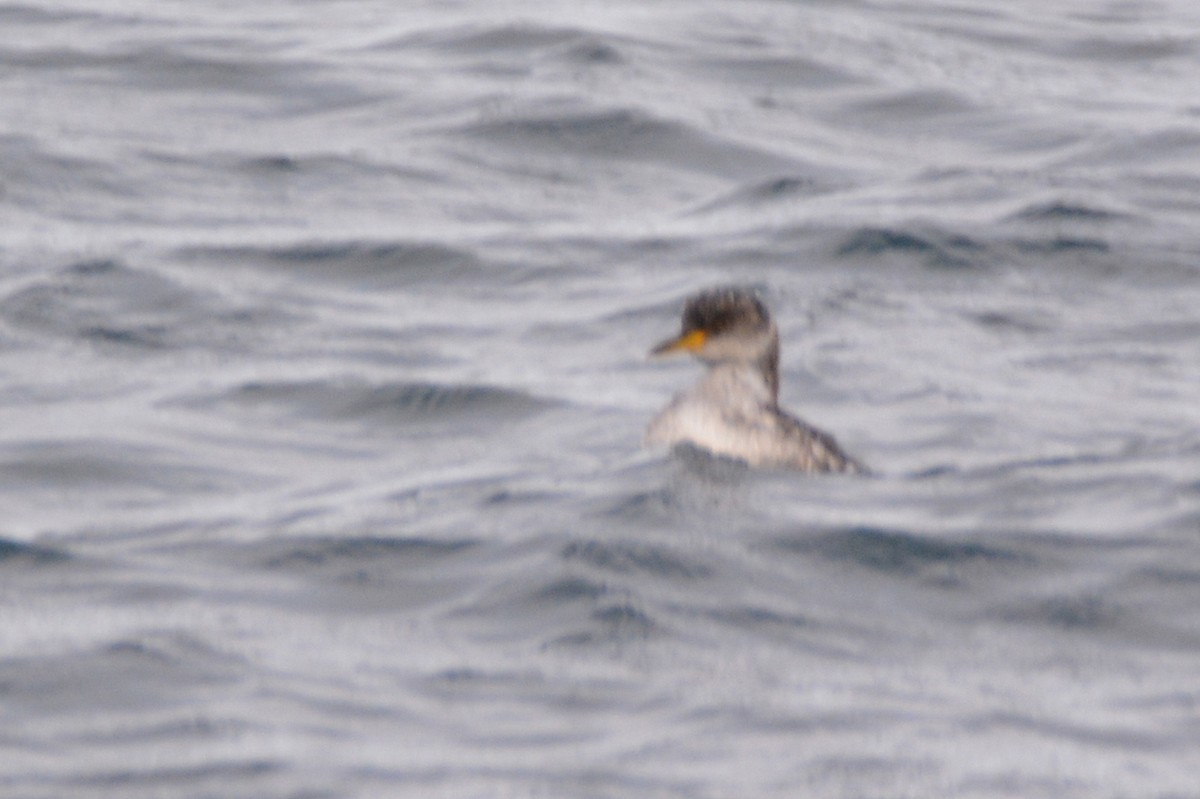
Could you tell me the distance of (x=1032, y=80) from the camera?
19172mm

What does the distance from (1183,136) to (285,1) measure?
8381 mm

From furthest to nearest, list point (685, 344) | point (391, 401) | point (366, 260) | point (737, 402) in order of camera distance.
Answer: point (366, 260), point (391, 401), point (685, 344), point (737, 402)

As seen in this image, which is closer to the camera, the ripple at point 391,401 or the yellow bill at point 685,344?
the yellow bill at point 685,344

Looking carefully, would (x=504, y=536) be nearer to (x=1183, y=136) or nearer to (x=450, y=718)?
(x=450, y=718)

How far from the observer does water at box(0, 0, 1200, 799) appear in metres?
7.50

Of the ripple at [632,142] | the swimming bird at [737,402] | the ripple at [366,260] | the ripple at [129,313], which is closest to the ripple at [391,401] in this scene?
the ripple at [129,313]

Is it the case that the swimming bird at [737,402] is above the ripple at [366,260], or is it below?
above

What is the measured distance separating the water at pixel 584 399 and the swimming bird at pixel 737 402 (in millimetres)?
157

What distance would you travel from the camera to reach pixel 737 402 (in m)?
10.3

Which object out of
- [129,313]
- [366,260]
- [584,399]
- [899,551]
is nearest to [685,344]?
[899,551]

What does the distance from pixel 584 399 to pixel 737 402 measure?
1893mm

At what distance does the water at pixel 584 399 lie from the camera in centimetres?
750

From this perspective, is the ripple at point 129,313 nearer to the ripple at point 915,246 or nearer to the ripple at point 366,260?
the ripple at point 366,260

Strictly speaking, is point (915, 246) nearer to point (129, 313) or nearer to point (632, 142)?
point (632, 142)
